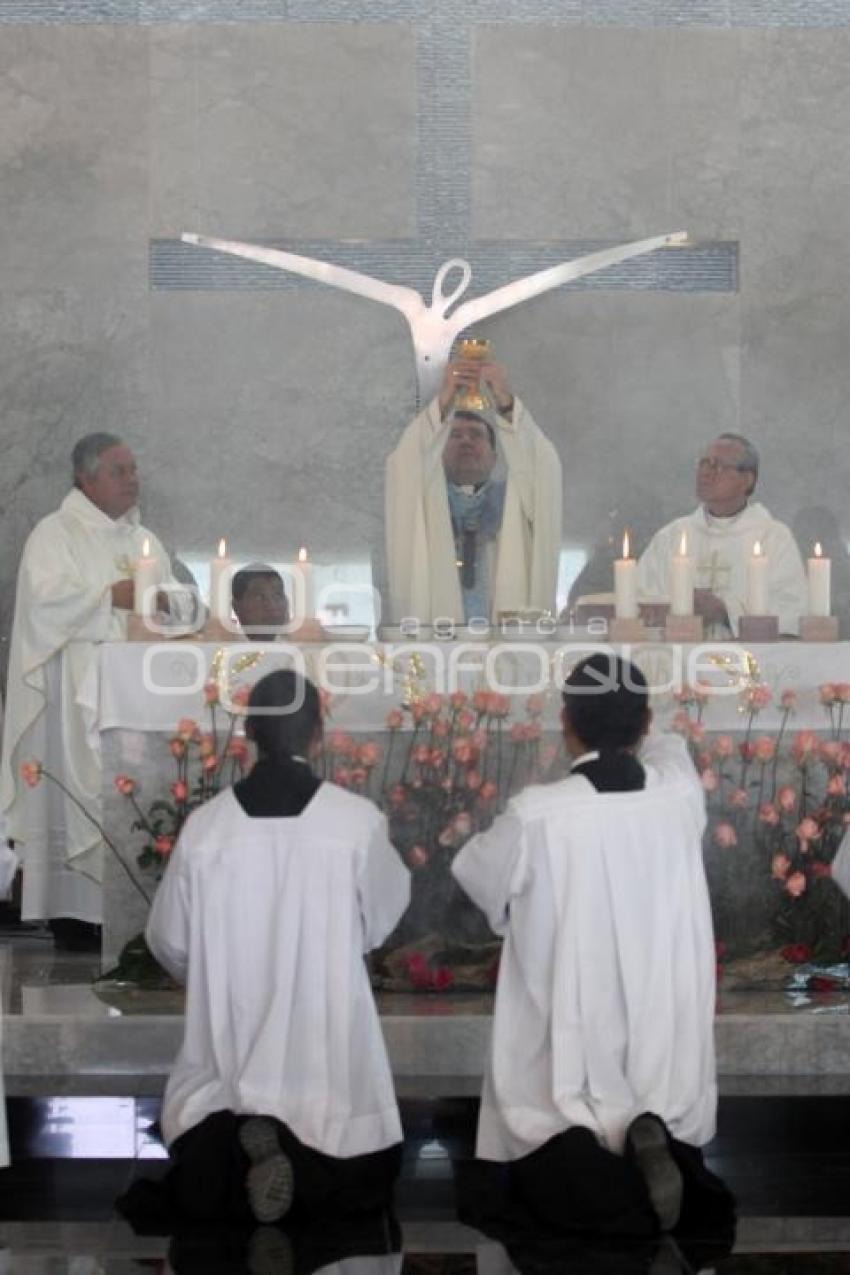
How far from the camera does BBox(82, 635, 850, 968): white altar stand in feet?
24.1

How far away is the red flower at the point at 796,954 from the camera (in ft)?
23.9

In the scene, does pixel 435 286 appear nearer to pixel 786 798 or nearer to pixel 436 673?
pixel 436 673

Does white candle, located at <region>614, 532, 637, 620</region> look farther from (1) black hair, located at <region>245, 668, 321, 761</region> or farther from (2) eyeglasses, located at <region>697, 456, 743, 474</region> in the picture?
(2) eyeglasses, located at <region>697, 456, 743, 474</region>

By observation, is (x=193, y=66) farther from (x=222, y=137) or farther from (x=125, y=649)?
(x=125, y=649)

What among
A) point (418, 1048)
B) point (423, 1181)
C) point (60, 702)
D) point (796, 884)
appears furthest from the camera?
point (60, 702)

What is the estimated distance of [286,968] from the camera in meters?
6.09

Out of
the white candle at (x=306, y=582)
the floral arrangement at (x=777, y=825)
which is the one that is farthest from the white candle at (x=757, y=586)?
the white candle at (x=306, y=582)

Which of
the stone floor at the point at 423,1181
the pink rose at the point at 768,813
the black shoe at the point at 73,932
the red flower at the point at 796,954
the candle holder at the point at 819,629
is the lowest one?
the stone floor at the point at 423,1181

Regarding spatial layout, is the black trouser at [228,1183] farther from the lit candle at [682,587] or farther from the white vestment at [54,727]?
the white vestment at [54,727]

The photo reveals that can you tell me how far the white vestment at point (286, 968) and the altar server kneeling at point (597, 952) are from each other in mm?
295

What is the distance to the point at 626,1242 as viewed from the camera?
5758 millimetres

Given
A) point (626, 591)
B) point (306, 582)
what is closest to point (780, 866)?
point (626, 591)

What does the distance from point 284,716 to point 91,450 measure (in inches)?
144

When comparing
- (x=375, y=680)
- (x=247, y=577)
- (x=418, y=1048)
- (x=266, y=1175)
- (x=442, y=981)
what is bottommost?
(x=266, y=1175)
